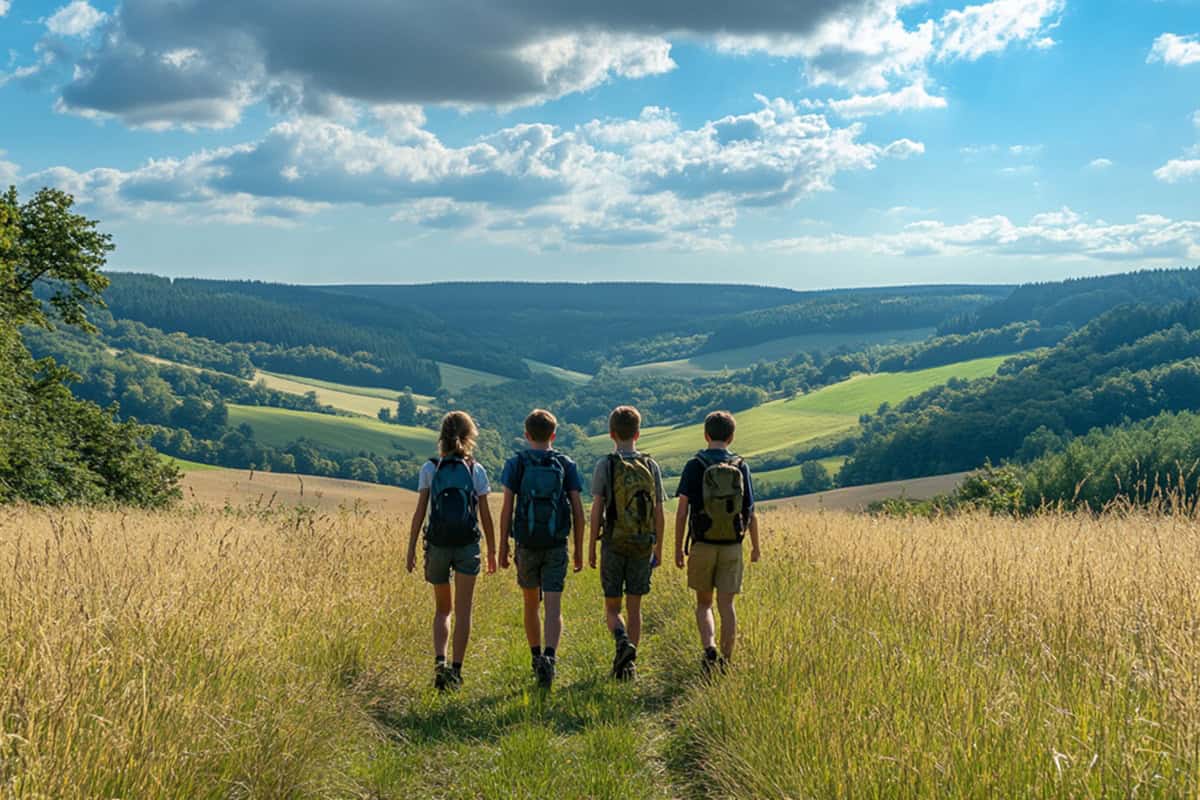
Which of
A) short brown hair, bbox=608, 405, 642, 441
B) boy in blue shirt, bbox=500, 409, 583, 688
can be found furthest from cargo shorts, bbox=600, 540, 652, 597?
short brown hair, bbox=608, 405, 642, 441

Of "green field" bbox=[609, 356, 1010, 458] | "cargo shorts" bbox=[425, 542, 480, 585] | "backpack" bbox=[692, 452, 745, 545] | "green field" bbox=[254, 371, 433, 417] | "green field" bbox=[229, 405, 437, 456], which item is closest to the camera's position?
"backpack" bbox=[692, 452, 745, 545]

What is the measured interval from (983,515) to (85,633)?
10950 mm

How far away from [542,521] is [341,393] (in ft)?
603

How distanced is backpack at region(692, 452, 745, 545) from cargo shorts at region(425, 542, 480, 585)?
1.67 metres

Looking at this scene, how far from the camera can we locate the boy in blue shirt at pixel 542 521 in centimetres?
680

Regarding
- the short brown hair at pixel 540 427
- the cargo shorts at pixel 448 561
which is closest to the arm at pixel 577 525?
the short brown hair at pixel 540 427

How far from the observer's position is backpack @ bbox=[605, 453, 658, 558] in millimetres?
6961

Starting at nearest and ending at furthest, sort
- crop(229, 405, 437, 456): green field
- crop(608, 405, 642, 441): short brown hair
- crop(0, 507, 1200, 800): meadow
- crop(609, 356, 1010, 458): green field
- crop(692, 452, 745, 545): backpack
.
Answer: crop(0, 507, 1200, 800): meadow, crop(692, 452, 745, 545): backpack, crop(608, 405, 642, 441): short brown hair, crop(229, 405, 437, 456): green field, crop(609, 356, 1010, 458): green field

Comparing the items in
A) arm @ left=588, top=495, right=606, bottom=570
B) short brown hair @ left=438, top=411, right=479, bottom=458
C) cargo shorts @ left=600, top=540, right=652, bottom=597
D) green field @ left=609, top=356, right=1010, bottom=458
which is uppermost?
short brown hair @ left=438, top=411, right=479, bottom=458

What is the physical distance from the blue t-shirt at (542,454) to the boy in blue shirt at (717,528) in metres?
0.82

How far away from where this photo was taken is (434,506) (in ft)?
22.0

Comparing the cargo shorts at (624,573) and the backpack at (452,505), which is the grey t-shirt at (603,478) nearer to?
the cargo shorts at (624,573)

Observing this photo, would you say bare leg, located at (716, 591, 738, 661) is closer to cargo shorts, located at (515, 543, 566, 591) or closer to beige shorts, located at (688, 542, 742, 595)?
beige shorts, located at (688, 542, 742, 595)

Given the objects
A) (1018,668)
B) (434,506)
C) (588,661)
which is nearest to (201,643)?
(434,506)
